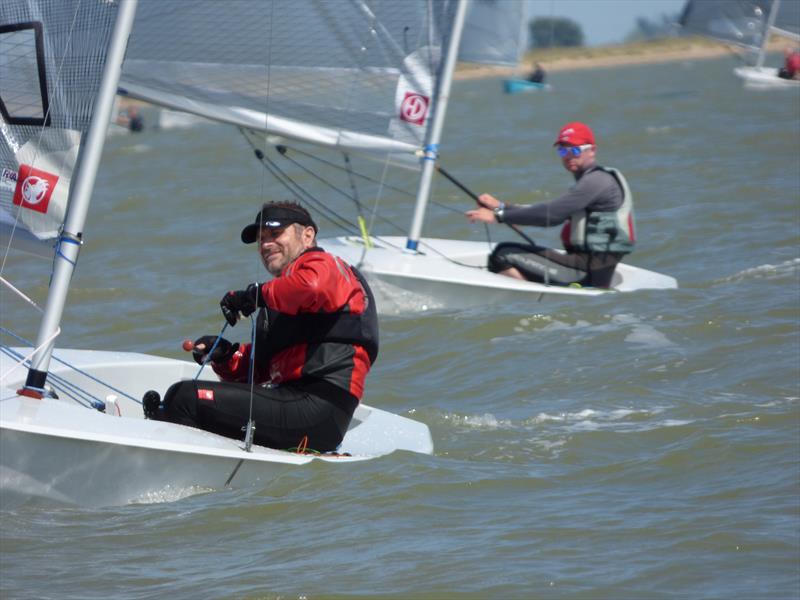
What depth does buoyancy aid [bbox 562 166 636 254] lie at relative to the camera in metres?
7.39

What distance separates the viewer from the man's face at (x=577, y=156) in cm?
728

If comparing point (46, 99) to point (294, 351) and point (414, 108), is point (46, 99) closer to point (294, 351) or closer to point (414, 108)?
point (294, 351)

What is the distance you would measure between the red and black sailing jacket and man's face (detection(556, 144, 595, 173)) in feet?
10.5

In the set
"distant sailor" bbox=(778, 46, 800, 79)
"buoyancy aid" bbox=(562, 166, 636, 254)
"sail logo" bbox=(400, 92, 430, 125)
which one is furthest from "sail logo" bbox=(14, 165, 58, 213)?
"distant sailor" bbox=(778, 46, 800, 79)

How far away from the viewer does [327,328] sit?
13.8 ft

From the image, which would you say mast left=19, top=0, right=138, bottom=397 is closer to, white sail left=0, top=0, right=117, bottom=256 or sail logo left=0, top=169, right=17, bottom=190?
white sail left=0, top=0, right=117, bottom=256

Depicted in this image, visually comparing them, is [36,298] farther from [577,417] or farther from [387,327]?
[577,417]

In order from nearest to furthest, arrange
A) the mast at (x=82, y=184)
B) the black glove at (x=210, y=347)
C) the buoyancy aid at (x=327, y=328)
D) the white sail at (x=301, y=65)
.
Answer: the mast at (x=82, y=184), the buoyancy aid at (x=327, y=328), the black glove at (x=210, y=347), the white sail at (x=301, y=65)

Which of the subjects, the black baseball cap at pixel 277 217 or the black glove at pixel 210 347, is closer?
the black baseball cap at pixel 277 217

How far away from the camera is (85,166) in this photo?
4.04 m

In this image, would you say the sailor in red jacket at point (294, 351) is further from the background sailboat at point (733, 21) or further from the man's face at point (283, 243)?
the background sailboat at point (733, 21)

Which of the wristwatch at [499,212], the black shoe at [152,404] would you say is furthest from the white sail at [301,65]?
the black shoe at [152,404]

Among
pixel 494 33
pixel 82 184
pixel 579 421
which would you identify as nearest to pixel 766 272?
pixel 494 33

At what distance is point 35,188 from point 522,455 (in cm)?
195
